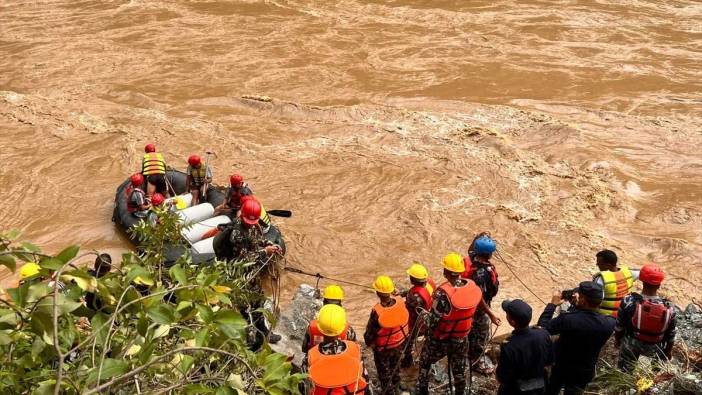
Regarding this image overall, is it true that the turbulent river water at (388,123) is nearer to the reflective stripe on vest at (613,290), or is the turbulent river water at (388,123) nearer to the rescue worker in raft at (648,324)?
the reflective stripe on vest at (613,290)

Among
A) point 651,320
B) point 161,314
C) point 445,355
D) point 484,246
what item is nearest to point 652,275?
point 651,320

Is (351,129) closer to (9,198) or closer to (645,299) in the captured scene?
(9,198)

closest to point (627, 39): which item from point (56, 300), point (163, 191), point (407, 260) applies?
point (407, 260)

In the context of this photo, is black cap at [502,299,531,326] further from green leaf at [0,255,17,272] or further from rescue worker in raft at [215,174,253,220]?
rescue worker in raft at [215,174,253,220]

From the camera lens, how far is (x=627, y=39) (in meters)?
16.8

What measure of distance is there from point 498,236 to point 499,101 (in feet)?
18.5

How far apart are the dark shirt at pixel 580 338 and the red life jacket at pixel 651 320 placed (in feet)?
0.69

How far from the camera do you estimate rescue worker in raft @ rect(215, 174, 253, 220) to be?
7.80 meters

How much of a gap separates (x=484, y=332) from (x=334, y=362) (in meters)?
1.93

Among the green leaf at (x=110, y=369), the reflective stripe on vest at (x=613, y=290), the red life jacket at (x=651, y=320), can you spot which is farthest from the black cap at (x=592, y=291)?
the green leaf at (x=110, y=369)

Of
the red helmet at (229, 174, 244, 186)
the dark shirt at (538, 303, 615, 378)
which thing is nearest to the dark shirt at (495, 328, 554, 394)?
the dark shirt at (538, 303, 615, 378)

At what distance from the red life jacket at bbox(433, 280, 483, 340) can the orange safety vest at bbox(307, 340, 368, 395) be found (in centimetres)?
97

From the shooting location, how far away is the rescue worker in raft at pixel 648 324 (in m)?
Answer: 4.14

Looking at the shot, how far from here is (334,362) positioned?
3717 millimetres
